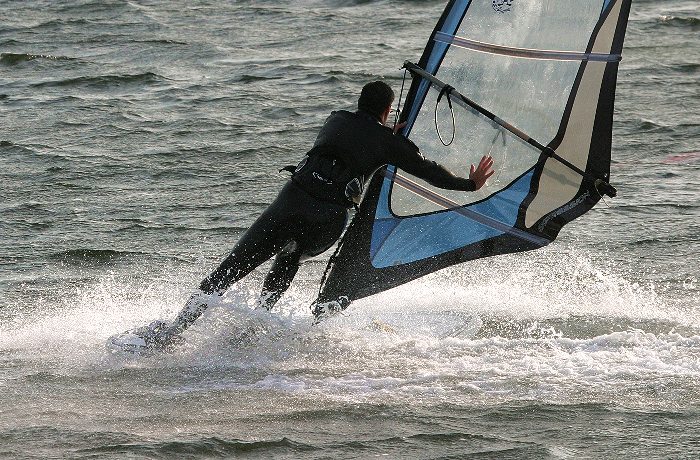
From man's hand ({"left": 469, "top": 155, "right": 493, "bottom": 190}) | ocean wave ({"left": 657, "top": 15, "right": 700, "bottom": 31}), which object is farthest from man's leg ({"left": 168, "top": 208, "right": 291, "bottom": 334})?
ocean wave ({"left": 657, "top": 15, "right": 700, "bottom": 31})

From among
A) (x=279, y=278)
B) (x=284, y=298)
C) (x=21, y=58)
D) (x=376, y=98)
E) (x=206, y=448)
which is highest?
(x=376, y=98)

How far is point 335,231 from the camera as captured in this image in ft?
21.9

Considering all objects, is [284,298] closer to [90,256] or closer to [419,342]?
[419,342]

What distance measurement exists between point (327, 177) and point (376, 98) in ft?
1.60

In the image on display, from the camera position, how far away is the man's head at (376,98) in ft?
21.5

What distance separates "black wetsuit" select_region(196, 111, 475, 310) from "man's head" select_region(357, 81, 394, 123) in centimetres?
4

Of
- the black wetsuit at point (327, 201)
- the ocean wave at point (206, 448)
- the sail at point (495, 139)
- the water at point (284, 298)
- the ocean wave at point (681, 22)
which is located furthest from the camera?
the ocean wave at point (681, 22)

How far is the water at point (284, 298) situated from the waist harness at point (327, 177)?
726 mm

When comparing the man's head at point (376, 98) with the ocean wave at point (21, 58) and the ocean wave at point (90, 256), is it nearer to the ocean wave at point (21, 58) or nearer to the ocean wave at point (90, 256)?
the ocean wave at point (90, 256)

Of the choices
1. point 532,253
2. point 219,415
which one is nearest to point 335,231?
point 219,415

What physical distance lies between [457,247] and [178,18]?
11.0 metres

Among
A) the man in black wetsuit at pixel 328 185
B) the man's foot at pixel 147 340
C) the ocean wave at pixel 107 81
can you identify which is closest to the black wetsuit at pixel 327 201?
the man in black wetsuit at pixel 328 185

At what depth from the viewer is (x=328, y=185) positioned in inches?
259

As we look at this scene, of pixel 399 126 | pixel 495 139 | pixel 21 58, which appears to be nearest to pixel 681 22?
pixel 21 58
